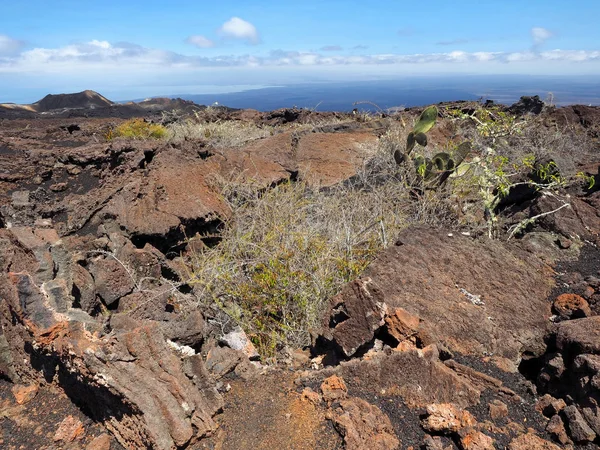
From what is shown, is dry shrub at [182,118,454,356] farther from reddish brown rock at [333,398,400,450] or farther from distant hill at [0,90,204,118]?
distant hill at [0,90,204,118]

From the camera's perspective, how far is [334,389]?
7.56 feet

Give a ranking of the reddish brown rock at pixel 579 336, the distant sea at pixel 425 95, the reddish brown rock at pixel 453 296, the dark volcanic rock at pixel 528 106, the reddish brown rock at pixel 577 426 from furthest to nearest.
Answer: the dark volcanic rock at pixel 528 106 < the distant sea at pixel 425 95 < the reddish brown rock at pixel 453 296 < the reddish brown rock at pixel 579 336 < the reddish brown rock at pixel 577 426

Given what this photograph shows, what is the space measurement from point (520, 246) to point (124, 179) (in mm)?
4485

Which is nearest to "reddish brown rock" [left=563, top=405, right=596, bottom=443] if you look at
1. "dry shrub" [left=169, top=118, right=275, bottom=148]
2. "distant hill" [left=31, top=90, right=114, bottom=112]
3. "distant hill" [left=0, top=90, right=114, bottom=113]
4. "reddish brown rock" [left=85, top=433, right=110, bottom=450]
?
"reddish brown rock" [left=85, top=433, right=110, bottom=450]

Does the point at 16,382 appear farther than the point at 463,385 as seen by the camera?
Yes

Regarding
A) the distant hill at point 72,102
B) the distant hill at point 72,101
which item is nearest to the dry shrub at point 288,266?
the distant hill at point 72,102

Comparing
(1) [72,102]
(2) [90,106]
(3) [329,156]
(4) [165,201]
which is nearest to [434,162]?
(3) [329,156]

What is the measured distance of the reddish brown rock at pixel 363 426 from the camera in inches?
77.7

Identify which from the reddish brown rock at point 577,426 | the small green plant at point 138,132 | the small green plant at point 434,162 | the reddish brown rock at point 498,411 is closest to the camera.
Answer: the reddish brown rock at point 577,426

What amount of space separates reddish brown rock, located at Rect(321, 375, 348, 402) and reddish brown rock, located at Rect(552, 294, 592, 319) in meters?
2.02

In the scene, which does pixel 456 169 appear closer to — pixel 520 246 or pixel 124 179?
pixel 520 246

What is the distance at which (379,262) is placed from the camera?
3480mm

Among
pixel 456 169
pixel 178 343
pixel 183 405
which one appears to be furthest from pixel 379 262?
pixel 456 169

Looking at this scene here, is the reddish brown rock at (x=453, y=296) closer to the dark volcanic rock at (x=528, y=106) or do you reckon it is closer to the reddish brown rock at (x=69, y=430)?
the reddish brown rock at (x=69, y=430)
